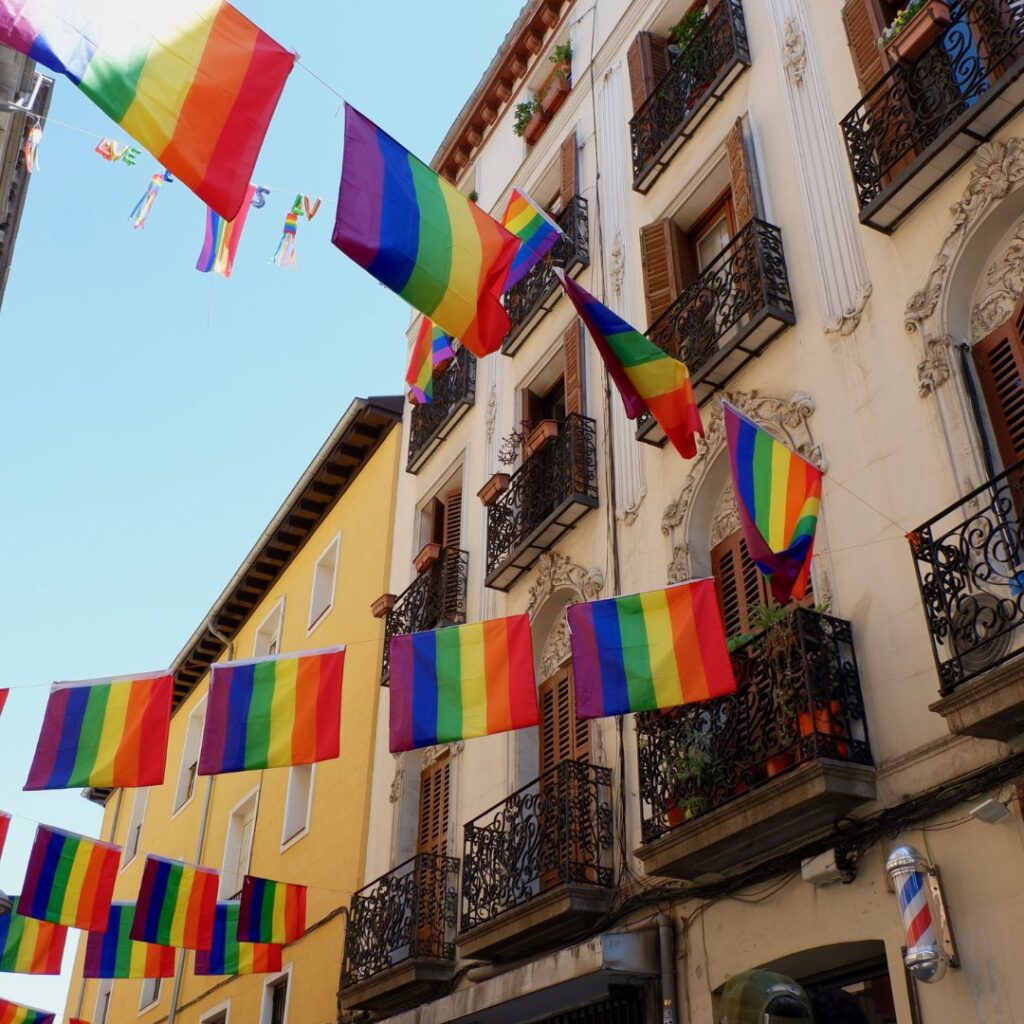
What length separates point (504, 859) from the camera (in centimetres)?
1093

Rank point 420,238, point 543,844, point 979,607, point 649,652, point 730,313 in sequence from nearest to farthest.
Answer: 1. point 979,607
2. point 420,238
3. point 649,652
4. point 543,844
5. point 730,313

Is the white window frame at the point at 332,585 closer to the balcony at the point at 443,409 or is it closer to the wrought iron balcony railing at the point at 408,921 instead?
the balcony at the point at 443,409

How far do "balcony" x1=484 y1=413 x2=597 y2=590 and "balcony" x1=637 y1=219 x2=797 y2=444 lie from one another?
1.21 meters

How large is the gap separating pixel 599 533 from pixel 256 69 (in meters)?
6.38

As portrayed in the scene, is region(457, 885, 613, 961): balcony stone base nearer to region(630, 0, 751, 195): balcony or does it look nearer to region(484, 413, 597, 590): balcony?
region(484, 413, 597, 590): balcony

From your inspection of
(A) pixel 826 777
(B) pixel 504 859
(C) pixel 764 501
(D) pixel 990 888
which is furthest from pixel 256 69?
(B) pixel 504 859

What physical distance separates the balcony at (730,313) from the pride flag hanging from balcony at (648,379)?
1.49m

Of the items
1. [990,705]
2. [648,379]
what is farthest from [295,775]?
[990,705]

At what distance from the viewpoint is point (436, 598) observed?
14.9 meters

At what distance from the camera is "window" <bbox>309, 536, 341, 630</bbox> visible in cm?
1997

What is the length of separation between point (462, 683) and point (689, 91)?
7.47 m

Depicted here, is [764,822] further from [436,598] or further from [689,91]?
[689,91]

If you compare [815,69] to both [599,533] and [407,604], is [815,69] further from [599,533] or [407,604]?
[407,604]

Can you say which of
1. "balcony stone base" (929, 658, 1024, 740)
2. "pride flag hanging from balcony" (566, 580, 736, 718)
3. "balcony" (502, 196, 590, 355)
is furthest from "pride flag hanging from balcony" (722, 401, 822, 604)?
"balcony" (502, 196, 590, 355)
